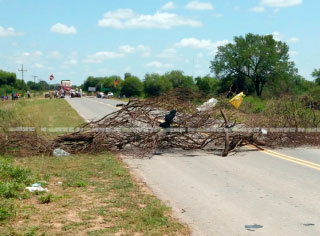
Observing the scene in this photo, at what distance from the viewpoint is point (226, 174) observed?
9094 mm

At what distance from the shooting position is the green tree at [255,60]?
7588 cm

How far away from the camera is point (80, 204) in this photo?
6.49m

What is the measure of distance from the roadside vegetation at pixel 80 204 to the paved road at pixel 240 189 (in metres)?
0.46

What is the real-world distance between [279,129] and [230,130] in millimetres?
1913

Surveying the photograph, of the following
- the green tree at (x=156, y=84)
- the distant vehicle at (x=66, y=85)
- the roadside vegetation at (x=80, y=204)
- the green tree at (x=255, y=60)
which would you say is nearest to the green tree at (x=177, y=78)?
the green tree at (x=156, y=84)

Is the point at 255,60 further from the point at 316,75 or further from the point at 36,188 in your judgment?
the point at 36,188

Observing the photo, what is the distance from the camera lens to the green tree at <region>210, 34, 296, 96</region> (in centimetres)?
7588

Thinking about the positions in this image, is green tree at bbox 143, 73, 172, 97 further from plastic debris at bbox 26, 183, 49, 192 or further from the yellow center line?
plastic debris at bbox 26, 183, 49, 192

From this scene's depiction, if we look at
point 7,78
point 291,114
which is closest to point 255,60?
point 291,114

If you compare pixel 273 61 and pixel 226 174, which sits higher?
pixel 273 61

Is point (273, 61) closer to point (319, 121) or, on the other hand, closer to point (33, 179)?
point (319, 121)

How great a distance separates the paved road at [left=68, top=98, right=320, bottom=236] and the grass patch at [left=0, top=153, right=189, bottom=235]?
1.44 ft

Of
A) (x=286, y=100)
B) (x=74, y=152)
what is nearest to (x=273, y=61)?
(x=286, y=100)

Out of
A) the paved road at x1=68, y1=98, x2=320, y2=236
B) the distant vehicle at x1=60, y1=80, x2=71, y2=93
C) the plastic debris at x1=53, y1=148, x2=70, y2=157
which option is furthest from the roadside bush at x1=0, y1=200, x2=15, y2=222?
the distant vehicle at x1=60, y1=80, x2=71, y2=93
